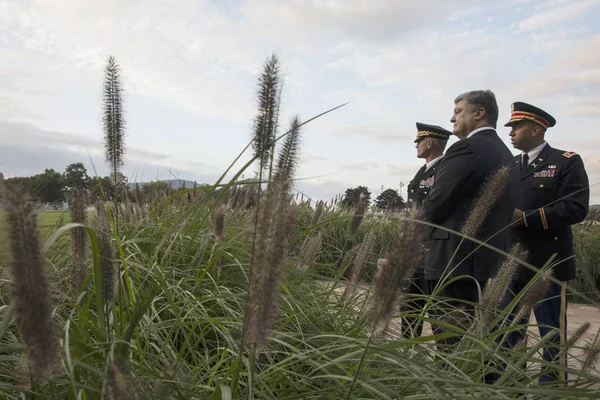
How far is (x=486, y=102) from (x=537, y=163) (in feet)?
3.11

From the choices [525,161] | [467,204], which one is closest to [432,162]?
[525,161]

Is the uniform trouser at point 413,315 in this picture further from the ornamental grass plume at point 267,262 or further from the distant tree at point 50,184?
the distant tree at point 50,184

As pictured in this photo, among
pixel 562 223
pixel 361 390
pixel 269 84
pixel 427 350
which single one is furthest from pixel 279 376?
pixel 562 223

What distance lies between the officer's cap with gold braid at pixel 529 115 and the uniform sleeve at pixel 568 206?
431mm

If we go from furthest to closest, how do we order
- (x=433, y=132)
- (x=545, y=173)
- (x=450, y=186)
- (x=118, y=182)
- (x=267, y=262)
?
(x=433, y=132)
(x=545, y=173)
(x=450, y=186)
(x=118, y=182)
(x=267, y=262)

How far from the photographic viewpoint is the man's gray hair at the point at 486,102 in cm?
336

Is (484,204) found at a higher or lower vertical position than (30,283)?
higher

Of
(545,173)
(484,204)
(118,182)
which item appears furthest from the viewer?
(545,173)

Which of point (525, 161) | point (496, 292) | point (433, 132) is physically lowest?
point (496, 292)

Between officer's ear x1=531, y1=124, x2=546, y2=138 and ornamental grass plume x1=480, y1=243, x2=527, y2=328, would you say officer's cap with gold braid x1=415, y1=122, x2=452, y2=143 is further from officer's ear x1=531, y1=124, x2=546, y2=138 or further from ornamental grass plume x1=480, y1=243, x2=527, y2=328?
ornamental grass plume x1=480, y1=243, x2=527, y2=328

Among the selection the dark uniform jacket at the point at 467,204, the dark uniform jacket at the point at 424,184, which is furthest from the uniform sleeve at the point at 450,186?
the dark uniform jacket at the point at 424,184

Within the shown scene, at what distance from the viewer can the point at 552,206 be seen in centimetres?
369

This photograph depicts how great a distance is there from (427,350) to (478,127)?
2147 mm

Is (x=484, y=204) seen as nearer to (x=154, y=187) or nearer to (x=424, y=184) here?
(x=424, y=184)
